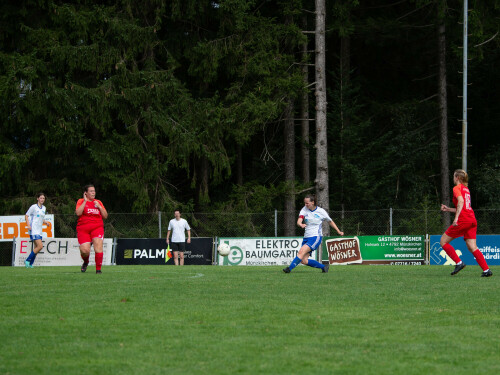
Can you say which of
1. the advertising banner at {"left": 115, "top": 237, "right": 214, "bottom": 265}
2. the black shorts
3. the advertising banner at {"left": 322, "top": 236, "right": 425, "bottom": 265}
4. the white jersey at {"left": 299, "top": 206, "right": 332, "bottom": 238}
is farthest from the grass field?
the advertising banner at {"left": 115, "top": 237, "right": 214, "bottom": 265}

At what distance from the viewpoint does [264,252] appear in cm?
2881

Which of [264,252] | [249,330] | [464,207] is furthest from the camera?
[264,252]

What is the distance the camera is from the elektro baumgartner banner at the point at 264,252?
94.0 ft

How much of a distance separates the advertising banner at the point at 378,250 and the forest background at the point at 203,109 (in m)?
7.24

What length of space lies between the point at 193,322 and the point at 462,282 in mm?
6972

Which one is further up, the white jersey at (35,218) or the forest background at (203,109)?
the forest background at (203,109)

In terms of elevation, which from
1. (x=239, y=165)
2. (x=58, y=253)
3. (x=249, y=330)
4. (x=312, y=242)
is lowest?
(x=249, y=330)

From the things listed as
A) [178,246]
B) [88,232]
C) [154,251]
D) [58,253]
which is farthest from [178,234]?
[88,232]

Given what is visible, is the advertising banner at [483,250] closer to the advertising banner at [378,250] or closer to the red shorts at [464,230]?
the advertising banner at [378,250]

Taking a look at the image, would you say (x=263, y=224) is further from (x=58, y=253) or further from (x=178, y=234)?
(x=58, y=253)

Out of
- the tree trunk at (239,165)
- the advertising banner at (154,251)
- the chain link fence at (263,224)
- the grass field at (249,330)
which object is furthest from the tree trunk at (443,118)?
the grass field at (249,330)

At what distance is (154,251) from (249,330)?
2242 centimetres

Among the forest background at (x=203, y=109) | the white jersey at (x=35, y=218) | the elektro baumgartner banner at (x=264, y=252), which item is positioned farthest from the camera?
the forest background at (x=203, y=109)

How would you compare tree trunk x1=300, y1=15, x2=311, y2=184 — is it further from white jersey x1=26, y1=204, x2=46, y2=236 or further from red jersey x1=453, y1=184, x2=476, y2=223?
red jersey x1=453, y1=184, x2=476, y2=223
